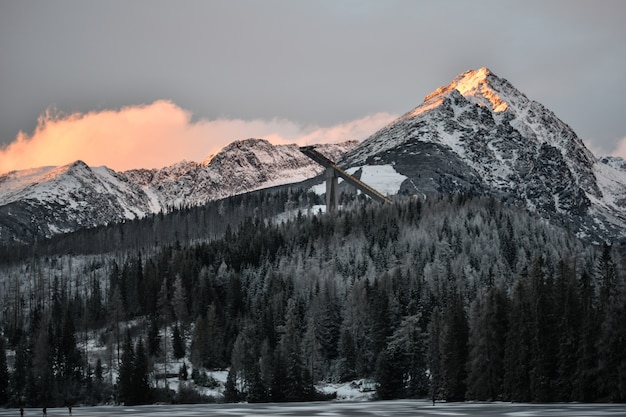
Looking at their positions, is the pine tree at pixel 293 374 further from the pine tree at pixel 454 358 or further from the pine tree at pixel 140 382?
the pine tree at pixel 454 358

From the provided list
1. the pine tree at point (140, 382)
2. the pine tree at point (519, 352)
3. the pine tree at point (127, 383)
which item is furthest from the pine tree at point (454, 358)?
the pine tree at point (127, 383)

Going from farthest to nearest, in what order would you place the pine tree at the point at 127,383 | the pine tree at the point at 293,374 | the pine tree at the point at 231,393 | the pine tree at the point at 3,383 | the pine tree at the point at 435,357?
1. the pine tree at the point at 3,383
2. the pine tree at the point at 231,393
3. the pine tree at the point at 127,383
4. the pine tree at the point at 293,374
5. the pine tree at the point at 435,357

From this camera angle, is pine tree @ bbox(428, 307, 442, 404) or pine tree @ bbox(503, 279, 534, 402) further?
pine tree @ bbox(428, 307, 442, 404)

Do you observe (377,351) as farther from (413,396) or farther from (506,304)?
(506,304)

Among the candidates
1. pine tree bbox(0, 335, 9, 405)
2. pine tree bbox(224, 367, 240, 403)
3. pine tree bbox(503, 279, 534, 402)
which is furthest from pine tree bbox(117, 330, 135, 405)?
pine tree bbox(503, 279, 534, 402)

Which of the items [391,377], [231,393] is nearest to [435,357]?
[391,377]

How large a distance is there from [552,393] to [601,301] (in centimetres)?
1255

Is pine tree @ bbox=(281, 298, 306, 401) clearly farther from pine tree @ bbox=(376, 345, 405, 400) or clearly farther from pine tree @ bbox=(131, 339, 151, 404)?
pine tree @ bbox=(131, 339, 151, 404)

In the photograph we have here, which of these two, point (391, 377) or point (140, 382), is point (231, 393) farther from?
point (391, 377)

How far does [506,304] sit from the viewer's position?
138 metres

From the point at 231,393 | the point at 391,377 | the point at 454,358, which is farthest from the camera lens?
the point at 231,393

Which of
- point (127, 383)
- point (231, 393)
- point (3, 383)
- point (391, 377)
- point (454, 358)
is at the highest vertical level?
point (454, 358)

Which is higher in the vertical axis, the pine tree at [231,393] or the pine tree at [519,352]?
the pine tree at [519,352]

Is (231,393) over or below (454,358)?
below
